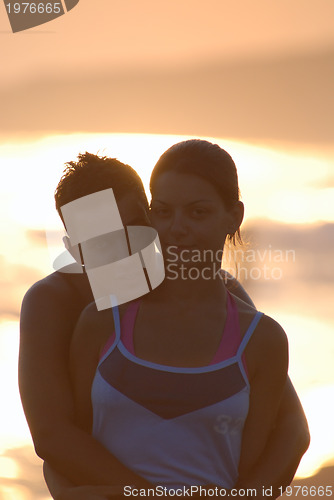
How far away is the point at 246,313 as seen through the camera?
283 centimetres

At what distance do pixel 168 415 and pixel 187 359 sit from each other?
22 cm

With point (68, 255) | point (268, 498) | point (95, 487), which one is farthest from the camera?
point (68, 255)

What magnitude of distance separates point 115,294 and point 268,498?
1025 millimetres

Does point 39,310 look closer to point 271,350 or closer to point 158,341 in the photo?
point 158,341

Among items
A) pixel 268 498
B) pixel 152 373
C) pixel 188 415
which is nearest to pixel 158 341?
pixel 152 373

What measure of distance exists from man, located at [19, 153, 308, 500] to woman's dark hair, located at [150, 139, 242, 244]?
361 mm

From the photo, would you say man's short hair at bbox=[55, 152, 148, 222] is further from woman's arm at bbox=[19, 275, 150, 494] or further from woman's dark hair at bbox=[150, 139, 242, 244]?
woman's arm at bbox=[19, 275, 150, 494]

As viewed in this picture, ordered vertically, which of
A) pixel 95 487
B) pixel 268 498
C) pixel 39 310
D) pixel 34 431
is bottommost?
pixel 268 498

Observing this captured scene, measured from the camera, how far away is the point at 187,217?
2.72 m

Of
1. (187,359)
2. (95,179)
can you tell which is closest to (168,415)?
(187,359)

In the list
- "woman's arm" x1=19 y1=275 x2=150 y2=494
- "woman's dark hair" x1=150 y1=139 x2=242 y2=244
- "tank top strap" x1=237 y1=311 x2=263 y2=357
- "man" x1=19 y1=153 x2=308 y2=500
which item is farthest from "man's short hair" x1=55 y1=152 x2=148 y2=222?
"tank top strap" x1=237 y1=311 x2=263 y2=357

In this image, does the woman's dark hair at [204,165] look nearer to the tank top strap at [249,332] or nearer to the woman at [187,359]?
the woman at [187,359]

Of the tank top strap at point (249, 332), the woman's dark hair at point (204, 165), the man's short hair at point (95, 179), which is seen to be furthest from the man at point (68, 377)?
the tank top strap at point (249, 332)

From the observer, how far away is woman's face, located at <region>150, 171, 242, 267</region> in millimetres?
2693
